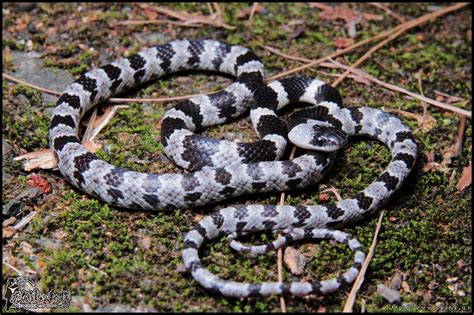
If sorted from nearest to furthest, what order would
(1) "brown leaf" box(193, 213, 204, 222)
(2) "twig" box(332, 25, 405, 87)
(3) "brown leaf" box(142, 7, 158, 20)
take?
(1) "brown leaf" box(193, 213, 204, 222), (2) "twig" box(332, 25, 405, 87), (3) "brown leaf" box(142, 7, 158, 20)

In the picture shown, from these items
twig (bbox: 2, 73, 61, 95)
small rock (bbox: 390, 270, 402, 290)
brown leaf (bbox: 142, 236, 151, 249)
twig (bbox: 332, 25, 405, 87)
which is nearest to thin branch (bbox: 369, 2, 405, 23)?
twig (bbox: 332, 25, 405, 87)

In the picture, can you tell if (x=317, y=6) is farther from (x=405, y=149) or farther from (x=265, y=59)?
(x=405, y=149)

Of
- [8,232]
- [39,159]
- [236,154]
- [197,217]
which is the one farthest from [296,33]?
[8,232]

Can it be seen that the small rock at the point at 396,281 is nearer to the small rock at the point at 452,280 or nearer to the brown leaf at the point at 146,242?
the small rock at the point at 452,280

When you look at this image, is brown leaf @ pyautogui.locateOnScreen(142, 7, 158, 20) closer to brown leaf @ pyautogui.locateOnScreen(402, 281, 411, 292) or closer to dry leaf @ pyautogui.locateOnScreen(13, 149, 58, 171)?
dry leaf @ pyautogui.locateOnScreen(13, 149, 58, 171)

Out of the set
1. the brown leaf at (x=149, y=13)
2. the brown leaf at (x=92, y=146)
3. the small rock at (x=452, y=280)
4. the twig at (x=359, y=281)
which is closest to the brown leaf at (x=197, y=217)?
the brown leaf at (x=92, y=146)

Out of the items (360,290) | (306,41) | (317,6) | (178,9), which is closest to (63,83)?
(178,9)

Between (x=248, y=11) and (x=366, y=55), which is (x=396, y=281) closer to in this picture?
(x=366, y=55)
